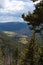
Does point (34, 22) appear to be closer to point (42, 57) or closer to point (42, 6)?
point (42, 6)

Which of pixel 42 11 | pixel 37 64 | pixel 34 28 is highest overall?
pixel 42 11

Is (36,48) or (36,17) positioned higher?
(36,17)

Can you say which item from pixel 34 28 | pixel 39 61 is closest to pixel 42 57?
pixel 39 61

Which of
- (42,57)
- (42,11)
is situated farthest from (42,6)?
(42,57)

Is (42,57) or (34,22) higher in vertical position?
(34,22)

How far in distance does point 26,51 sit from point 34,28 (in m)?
22.9

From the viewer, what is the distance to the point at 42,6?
25.6 m

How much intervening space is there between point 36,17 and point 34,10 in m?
0.69

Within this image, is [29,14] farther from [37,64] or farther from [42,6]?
[37,64]

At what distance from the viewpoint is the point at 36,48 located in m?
50.8

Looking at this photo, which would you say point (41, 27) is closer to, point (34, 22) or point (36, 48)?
point (34, 22)

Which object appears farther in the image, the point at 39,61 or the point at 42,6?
the point at 39,61

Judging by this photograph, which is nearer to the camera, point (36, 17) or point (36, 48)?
point (36, 17)

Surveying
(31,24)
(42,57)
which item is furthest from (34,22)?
(42,57)
